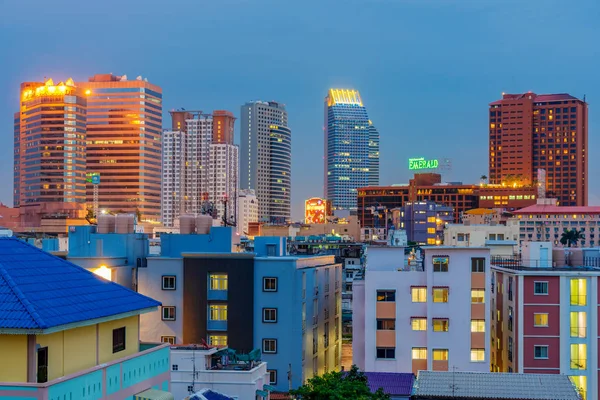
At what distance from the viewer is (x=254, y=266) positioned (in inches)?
1843

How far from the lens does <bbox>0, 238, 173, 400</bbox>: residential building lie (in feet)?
62.0

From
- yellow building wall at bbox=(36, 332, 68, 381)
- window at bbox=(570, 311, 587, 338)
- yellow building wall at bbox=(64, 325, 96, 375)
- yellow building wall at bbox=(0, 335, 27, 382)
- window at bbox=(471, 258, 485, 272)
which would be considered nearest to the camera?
yellow building wall at bbox=(0, 335, 27, 382)

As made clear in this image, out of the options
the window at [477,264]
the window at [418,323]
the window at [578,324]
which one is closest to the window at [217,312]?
the window at [418,323]

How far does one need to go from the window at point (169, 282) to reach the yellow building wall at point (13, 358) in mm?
28344

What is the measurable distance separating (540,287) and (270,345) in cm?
1560

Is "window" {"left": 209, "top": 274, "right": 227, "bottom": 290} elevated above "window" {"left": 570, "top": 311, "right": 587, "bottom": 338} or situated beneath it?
elevated above

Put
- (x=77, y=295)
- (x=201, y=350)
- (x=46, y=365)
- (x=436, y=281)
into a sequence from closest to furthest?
(x=46, y=365), (x=77, y=295), (x=201, y=350), (x=436, y=281)

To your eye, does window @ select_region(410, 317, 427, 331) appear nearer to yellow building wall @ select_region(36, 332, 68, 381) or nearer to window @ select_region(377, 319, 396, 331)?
window @ select_region(377, 319, 396, 331)

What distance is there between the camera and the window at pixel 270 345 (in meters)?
46.8

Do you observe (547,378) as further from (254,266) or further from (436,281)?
(254,266)

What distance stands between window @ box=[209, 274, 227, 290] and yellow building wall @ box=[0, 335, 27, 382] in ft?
91.3

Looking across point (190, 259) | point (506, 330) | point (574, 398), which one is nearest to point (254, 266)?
point (190, 259)

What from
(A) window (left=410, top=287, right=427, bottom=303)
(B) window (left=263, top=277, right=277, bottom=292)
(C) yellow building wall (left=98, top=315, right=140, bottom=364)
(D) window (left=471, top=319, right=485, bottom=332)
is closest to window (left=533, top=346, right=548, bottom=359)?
(D) window (left=471, top=319, right=485, bottom=332)

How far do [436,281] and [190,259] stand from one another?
1378 centimetres
